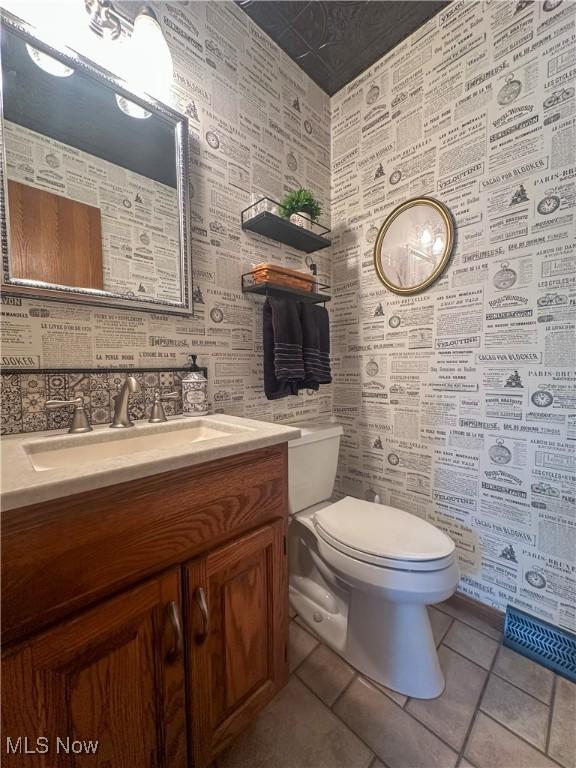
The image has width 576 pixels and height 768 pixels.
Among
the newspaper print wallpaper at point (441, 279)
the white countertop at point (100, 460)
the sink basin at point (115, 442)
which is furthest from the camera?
the newspaper print wallpaper at point (441, 279)

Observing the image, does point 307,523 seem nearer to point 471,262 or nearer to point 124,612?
point 124,612

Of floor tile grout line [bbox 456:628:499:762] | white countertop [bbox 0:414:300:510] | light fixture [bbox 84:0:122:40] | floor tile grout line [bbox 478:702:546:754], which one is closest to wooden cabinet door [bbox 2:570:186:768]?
white countertop [bbox 0:414:300:510]

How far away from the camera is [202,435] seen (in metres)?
0.99

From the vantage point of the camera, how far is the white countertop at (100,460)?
0.44 metres

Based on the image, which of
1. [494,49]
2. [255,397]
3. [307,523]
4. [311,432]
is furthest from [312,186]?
[307,523]

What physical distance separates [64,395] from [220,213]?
90 cm

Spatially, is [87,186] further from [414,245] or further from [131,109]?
[414,245]

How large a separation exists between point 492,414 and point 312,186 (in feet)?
4.68

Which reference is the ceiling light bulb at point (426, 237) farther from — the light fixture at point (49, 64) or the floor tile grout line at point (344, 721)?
the floor tile grout line at point (344, 721)

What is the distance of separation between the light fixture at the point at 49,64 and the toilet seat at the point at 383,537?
1.61 meters

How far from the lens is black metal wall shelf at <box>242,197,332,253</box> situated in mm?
1253

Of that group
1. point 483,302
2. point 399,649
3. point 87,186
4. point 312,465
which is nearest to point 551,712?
point 399,649

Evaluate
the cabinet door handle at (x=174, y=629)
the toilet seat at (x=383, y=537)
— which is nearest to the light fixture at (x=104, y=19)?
the cabinet door handle at (x=174, y=629)

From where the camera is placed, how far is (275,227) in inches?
51.7
